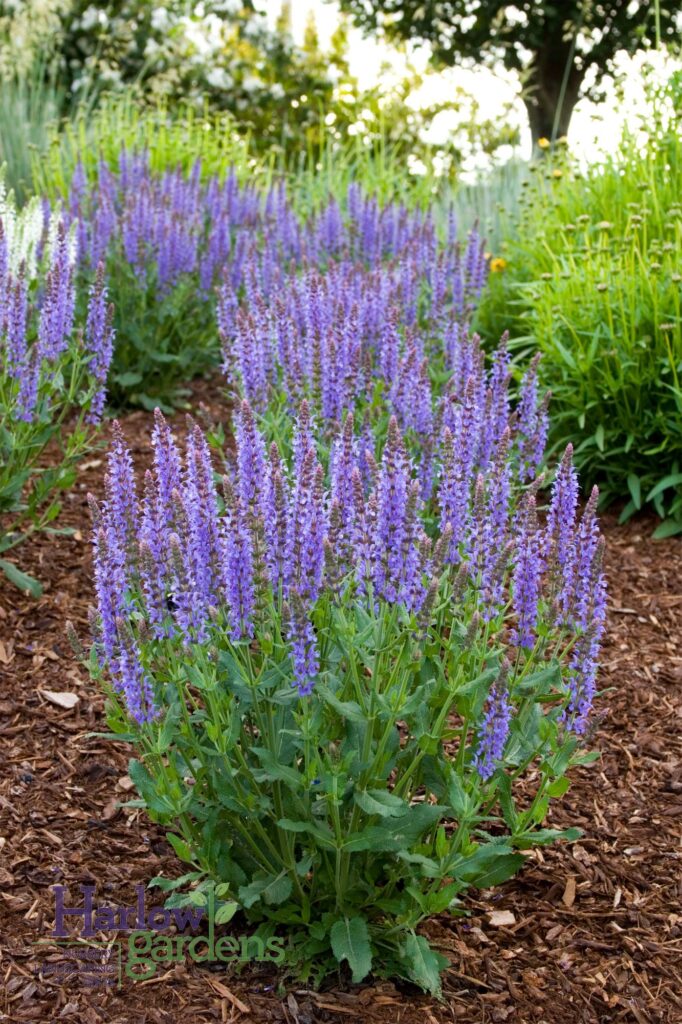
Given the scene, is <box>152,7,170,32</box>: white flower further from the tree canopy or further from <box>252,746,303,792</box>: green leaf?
<box>252,746,303,792</box>: green leaf

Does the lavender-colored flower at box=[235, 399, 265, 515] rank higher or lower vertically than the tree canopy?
lower

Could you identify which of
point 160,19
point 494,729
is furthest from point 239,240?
point 160,19

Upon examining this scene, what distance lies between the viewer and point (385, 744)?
2611 mm

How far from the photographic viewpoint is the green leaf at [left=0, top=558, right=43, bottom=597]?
4434mm

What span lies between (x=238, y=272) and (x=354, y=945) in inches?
186

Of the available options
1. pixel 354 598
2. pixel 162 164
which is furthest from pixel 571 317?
pixel 162 164

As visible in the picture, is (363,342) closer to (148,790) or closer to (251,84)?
(148,790)

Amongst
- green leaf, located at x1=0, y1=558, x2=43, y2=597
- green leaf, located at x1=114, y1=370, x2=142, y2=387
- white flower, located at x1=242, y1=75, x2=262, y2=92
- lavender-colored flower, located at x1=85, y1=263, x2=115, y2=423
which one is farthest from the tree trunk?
green leaf, located at x1=0, y1=558, x2=43, y2=597

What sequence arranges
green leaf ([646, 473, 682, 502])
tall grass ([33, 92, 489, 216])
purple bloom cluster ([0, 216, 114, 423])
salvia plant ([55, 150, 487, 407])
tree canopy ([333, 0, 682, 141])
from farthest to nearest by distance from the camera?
tree canopy ([333, 0, 682, 141]) < tall grass ([33, 92, 489, 216]) < green leaf ([646, 473, 682, 502]) < salvia plant ([55, 150, 487, 407]) < purple bloom cluster ([0, 216, 114, 423])

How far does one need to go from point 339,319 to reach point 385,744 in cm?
205

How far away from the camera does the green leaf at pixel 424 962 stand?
105 inches

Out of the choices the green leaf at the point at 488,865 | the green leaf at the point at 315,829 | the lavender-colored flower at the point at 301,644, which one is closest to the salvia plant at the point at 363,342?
the lavender-colored flower at the point at 301,644

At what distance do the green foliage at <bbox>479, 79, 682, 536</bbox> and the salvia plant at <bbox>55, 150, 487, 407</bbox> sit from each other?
0.53m

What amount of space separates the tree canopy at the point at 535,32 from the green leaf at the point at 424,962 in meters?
16.6
